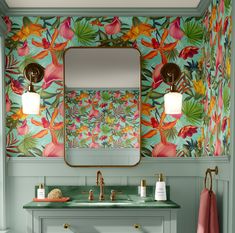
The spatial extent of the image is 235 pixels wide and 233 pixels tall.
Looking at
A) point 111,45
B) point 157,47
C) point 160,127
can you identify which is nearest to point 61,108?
point 111,45

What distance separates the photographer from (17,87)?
3953 millimetres

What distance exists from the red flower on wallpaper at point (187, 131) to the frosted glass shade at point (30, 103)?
4.15 ft

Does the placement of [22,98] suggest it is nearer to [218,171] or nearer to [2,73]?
[2,73]

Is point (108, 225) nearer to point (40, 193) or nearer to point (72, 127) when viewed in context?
point (40, 193)

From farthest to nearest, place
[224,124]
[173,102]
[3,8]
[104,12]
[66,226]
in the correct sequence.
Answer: [104,12], [3,8], [173,102], [66,226], [224,124]

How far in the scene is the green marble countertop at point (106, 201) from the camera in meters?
3.29

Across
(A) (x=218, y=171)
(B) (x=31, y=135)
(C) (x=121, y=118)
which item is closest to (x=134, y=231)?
(A) (x=218, y=171)

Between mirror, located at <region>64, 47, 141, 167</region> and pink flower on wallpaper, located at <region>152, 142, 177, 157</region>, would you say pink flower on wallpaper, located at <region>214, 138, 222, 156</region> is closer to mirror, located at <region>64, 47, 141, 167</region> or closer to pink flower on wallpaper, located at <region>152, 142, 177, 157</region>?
pink flower on wallpaper, located at <region>152, 142, 177, 157</region>

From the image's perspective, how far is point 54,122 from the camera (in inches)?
155

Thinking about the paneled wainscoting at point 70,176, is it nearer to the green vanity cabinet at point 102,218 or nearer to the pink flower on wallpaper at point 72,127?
the pink flower on wallpaper at point 72,127

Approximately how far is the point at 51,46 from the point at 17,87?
1.54 feet

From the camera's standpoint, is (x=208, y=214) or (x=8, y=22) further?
(x=8, y=22)

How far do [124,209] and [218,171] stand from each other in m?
0.74

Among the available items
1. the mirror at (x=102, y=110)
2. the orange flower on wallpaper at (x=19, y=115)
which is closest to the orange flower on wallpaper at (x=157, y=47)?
the mirror at (x=102, y=110)
